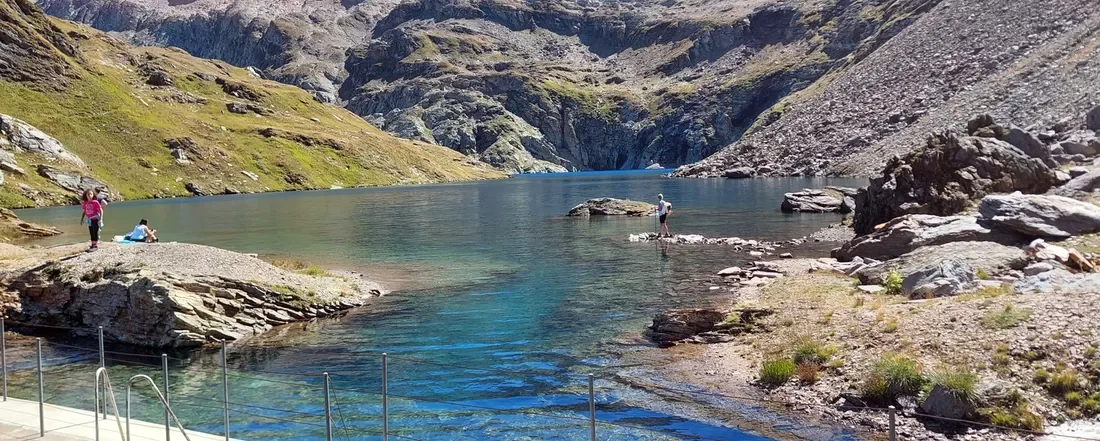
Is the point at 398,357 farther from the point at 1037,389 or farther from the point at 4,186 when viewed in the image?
the point at 4,186

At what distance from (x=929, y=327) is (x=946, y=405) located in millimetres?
5666

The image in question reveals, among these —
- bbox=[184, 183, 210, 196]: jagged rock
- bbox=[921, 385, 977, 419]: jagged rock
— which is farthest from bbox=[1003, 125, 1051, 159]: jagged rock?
bbox=[184, 183, 210, 196]: jagged rock

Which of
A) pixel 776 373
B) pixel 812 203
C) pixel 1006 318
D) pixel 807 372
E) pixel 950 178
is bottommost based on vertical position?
pixel 776 373

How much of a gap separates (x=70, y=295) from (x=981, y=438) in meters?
36.3

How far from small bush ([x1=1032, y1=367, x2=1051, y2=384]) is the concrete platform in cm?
2011

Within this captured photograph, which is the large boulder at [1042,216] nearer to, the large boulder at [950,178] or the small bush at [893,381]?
the large boulder at [950,178]

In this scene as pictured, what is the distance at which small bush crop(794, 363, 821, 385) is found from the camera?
2208 centimetres

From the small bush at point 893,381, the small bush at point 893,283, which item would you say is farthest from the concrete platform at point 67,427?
the small bush at point 893,283

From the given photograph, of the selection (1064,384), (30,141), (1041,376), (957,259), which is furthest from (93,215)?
(30,141)

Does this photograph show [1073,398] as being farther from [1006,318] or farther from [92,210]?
[92,210]

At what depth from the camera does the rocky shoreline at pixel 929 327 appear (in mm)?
18386

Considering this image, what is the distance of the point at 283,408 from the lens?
21812mm

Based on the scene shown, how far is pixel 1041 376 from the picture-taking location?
61.8 ft

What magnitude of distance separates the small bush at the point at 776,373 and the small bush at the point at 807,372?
245mm
